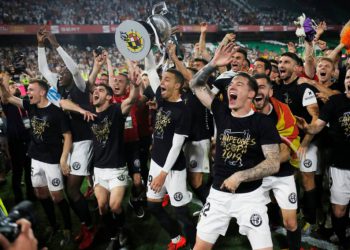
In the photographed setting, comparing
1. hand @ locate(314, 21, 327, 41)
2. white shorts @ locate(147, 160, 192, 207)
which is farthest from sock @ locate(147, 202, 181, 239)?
hand @ locate(314, 21, 327, 41)

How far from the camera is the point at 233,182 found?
291 centimetres

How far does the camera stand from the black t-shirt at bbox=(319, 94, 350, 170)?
12.9 feet

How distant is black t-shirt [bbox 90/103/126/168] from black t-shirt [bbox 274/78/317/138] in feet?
6.79

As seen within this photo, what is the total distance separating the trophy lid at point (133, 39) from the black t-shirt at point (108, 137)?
68cm

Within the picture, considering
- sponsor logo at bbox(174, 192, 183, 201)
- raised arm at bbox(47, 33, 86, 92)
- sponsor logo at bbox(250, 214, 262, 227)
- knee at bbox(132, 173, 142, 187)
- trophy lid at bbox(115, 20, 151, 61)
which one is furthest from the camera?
knee at bbox(132, 173, 142, 187)

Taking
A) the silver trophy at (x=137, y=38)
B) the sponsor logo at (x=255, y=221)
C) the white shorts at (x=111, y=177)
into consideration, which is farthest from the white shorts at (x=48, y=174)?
the sponsor logo at (x=255, y=221)

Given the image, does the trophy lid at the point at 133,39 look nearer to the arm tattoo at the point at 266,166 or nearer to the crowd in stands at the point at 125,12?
the arm tattoo at the point at 266,166

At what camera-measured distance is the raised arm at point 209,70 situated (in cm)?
336

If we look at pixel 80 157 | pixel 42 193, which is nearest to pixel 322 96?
pixel 80 157

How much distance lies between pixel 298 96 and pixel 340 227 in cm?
163

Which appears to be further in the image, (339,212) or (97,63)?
(97,63)

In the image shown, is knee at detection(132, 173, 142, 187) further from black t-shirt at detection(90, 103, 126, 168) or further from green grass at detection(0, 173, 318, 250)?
black t-shirt at detection(90, 103, 126, 168)

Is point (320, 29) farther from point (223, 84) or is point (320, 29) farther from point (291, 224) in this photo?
point (291, 224)

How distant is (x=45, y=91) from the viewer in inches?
185
